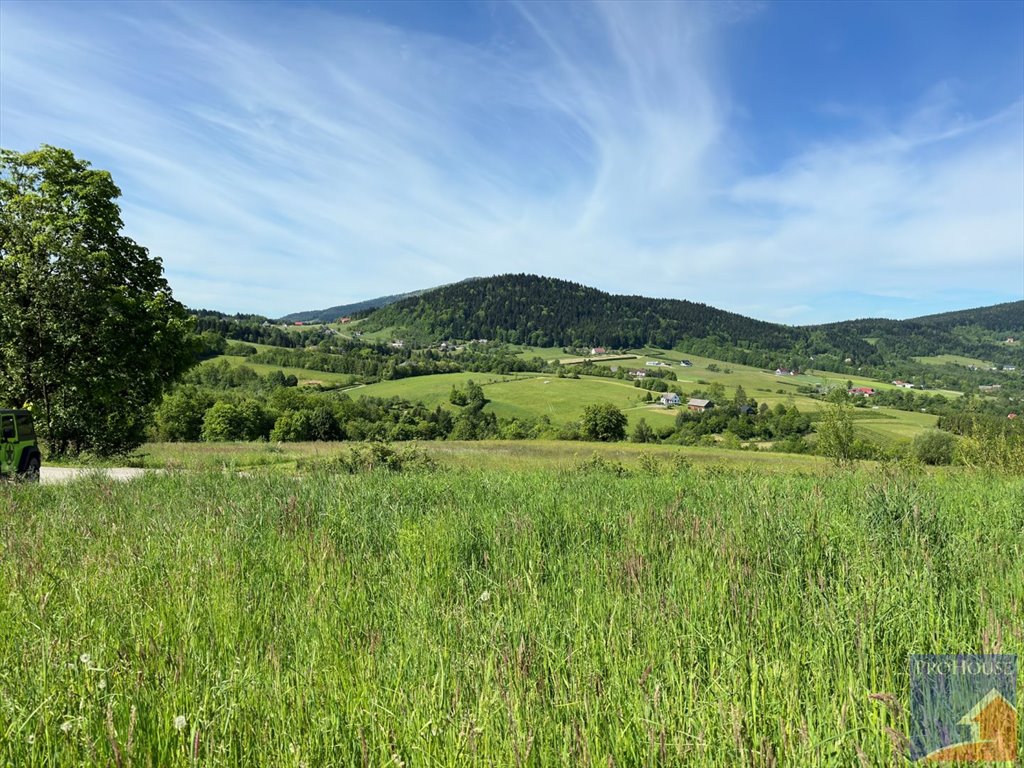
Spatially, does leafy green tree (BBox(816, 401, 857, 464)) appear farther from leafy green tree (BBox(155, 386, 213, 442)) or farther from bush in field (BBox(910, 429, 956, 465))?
leafy green tree (BBox(155, 386, 213, 442))

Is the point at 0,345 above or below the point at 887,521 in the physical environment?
above

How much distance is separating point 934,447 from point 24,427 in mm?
77788

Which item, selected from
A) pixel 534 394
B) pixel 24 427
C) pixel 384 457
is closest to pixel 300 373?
pixel 534 394

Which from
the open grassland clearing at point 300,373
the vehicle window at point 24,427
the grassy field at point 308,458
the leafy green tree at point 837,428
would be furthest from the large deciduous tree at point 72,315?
the open grassland clearing at point 300,373

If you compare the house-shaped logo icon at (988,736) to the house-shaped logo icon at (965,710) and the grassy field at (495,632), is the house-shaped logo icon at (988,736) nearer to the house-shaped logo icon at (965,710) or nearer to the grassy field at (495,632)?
the house-shaped logo icon at (965,710)

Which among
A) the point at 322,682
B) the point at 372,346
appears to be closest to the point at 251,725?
the point at 322,682

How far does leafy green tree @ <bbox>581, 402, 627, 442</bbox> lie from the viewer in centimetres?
8369

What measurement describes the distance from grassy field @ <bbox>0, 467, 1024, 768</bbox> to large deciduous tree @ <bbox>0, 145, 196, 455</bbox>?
62.6 ft

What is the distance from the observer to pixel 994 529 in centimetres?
491

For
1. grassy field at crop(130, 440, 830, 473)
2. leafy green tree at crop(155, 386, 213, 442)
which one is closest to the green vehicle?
grassy field at crop(130, 440, 830, 473)

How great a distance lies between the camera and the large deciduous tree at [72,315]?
1997cm

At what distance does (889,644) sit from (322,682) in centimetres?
281


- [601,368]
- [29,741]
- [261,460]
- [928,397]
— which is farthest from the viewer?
[601,368]

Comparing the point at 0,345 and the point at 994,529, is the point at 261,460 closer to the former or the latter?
the point at 0,345
